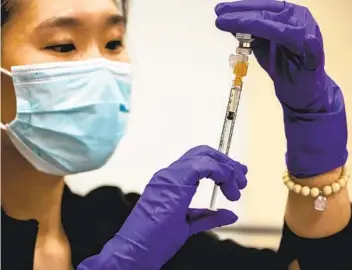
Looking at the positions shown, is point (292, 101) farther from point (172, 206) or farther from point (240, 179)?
point (172, 206)

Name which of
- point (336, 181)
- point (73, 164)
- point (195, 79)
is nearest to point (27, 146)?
point (73, 164)

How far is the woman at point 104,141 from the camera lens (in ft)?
3.55

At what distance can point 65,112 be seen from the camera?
114 centimetres

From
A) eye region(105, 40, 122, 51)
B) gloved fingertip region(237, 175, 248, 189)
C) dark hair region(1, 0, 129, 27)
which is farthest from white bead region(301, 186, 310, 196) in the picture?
dark hair region(1, 0, 129, 27)

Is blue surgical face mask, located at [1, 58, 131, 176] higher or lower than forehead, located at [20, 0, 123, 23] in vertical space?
lower

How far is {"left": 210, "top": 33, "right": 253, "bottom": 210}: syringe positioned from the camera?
1.11 metres

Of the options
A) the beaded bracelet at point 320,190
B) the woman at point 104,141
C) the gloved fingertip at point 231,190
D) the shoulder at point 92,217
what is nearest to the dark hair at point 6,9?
the woman at point 104,141

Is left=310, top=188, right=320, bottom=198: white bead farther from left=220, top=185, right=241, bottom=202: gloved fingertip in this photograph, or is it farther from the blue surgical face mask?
the blue surgical face mask

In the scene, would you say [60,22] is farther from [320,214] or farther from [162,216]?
[320,214]

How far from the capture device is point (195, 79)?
1345 mm

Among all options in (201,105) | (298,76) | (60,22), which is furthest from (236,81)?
(60,22)

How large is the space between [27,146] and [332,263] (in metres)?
0.64

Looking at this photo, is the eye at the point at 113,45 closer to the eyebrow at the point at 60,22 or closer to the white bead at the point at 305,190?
the eyebrow at the point at 60,22

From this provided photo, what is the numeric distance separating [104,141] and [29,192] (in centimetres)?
17
